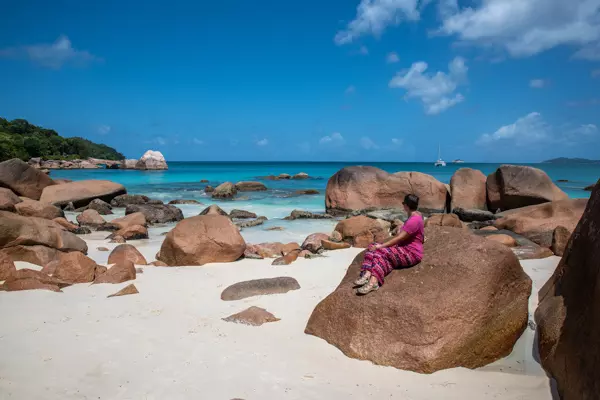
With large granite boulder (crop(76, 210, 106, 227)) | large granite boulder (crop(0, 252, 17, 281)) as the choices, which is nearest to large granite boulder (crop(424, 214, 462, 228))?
large granite boulder (crop(0, 252, 17, 281))

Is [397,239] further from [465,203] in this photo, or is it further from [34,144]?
[34,144]

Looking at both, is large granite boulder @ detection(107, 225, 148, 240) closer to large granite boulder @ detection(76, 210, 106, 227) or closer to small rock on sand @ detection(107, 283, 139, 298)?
large granite boulder @ detection(76, 210, 106, 227)

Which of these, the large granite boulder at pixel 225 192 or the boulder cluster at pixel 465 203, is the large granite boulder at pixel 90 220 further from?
the large granite boulder at pixel 225 192

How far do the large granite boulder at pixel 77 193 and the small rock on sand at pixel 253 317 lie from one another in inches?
617

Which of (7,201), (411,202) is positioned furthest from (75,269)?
(7,201)

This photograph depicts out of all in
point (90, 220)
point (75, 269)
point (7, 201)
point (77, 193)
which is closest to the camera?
point (75, 269)

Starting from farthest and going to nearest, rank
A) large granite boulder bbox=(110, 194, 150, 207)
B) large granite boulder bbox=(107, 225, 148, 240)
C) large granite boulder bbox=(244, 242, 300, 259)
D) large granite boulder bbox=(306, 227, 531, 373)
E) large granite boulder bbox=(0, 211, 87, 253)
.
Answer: large granite boulder bbox=(110, 194, 150, 207) → large granite boulder bbox=(107, 225, 148, 240) → large granite boulder bbox=(244, 242, 300, 259) → large granite boulder bbox=(0, 211, 87, 253) → large granite boulder bbox=(306, 227, 531, 373)

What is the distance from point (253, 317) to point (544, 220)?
8.98 meters

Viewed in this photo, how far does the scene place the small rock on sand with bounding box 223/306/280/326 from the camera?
17.2 feet

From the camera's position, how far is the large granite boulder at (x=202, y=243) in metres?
8.34

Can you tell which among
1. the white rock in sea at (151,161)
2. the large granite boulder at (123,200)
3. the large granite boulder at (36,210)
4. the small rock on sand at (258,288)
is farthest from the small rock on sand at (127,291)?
the white rock in sea at (151,161)

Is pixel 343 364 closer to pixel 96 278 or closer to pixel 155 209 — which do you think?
pixel 96 278

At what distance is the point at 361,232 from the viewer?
11.1m

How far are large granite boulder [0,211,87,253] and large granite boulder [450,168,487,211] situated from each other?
14.5m
